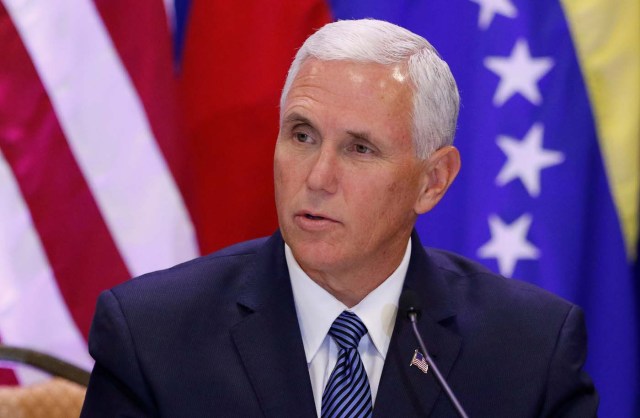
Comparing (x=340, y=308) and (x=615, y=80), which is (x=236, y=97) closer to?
(x=615, y=80)

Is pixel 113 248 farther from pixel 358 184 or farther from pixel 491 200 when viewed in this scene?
pixel 358 184

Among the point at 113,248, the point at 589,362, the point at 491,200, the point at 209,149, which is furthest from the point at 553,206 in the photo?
the point at 113,248

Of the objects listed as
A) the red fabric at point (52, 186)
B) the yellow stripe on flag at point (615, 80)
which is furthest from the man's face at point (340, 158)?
the yellow stripe on flag at point (615, 80)

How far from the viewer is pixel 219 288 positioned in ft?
7.57

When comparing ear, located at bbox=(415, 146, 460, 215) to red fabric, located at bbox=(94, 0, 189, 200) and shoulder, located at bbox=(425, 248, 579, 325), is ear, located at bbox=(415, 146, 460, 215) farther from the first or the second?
red fabric, located at bbox=(94, 0, 189, 200)

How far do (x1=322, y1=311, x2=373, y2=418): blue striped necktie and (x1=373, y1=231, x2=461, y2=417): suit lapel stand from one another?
0.04 m

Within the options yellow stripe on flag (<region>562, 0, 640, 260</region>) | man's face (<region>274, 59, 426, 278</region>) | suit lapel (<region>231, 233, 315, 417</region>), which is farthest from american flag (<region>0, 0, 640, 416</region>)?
man's face (<region>274, 59, 426, 278</region>)

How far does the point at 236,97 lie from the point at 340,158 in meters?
1.53

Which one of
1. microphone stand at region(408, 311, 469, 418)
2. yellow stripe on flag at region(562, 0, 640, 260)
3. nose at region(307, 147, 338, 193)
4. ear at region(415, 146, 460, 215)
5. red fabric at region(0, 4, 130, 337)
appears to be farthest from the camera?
yellow stripe on flag at region(562, 0, 640, 260)

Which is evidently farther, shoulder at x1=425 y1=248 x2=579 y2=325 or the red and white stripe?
the red and white stripe

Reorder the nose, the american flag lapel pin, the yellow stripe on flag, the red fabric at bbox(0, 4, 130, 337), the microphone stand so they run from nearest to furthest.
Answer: the microphone stand
the nose
the american flag lapel pin
the red fabric at bbox(0, 4, 130, 337)
the yellow stripe on flag

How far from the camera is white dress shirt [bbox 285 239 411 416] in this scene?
2.21m

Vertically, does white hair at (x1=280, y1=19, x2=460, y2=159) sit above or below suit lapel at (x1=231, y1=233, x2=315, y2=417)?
above

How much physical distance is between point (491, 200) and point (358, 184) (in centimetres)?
156
